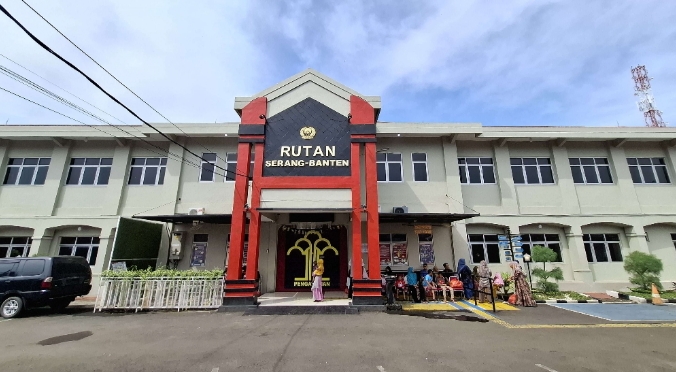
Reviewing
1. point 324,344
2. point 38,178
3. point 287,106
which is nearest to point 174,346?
point 324,344

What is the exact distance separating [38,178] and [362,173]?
1610cm

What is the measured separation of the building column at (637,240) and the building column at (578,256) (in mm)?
2395

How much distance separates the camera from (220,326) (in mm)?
7684

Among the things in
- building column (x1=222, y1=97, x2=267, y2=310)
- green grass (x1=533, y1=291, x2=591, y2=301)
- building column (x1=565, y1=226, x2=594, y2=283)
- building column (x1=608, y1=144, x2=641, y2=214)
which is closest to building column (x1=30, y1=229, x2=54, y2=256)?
building column (x1=222, y1=97, x2=267, y2=310)

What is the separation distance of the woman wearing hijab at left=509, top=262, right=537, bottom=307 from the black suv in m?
15.8

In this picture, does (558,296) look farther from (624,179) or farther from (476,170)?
(624,179)

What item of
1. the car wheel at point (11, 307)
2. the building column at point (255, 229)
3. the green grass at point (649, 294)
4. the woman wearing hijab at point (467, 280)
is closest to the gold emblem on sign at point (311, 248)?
the building column at point (255, 229)

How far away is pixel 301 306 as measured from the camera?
9.73 m

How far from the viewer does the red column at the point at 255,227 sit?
1009 cm

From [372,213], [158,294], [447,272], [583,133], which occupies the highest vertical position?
[583,133]

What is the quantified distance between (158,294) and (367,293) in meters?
7.20

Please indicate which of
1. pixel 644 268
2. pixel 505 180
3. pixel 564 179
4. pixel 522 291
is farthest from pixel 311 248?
pixel 644 268

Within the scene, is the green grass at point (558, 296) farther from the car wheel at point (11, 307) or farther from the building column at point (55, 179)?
the building column at point (55, 179)

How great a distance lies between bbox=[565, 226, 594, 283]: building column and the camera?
13.2 m
